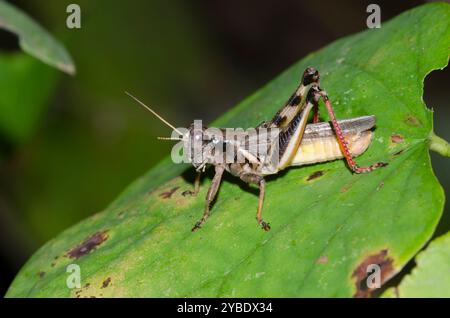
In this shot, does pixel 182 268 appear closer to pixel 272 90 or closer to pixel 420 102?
pixel 420 102

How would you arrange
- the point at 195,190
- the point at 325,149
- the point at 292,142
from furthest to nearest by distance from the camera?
the point at 195,190 → the point at 292,142 → the point at 325,149

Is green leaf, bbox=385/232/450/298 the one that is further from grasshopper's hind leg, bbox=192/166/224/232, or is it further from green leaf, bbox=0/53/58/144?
green leaf, bbox=0/53/58/144

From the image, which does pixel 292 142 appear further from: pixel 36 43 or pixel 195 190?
pixel 36 43

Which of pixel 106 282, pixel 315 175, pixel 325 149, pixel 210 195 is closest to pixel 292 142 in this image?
pixel 325 149

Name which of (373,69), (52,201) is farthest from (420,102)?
(52,201)

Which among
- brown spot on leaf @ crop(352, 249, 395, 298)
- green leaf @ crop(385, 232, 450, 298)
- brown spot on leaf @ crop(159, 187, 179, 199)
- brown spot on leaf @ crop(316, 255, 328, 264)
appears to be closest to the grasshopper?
brown spot on leaf @ crop(159, 187, 179, 199)

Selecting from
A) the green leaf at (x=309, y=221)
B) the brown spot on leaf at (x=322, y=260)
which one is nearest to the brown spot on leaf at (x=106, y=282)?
the green leaf at (x=309, y=221)
